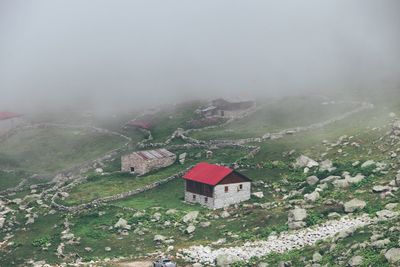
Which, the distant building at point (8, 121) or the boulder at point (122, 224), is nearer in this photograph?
the boulder at point (122, 224)

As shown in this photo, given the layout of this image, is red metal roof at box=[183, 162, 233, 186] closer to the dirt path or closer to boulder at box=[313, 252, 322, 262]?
the dirt path

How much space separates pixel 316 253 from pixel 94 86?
122536 millimetres

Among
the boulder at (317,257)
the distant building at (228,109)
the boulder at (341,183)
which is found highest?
the boulder at (341,183)

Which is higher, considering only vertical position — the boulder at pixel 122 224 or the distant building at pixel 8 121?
the boulder at pixel 122 224

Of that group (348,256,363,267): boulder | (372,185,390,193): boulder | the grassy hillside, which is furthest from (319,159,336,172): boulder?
the grassy hillside

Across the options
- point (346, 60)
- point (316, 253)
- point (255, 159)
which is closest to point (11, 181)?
point (255, 159)

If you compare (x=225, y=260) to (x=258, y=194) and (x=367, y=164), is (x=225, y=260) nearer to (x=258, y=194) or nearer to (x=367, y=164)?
(x=258, y=194)

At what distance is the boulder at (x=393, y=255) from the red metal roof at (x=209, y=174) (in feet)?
109

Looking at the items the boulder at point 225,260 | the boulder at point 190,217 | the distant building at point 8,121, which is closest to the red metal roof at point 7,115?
the distant building at point 8,121

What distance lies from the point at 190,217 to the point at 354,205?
17.5 meters

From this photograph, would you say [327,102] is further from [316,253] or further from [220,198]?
[316,253]

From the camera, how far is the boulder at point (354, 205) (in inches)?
3219

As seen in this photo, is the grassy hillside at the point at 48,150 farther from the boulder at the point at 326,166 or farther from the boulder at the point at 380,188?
the boulder at the point at 380,188

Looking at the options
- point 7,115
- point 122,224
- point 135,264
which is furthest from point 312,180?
point 7,115
